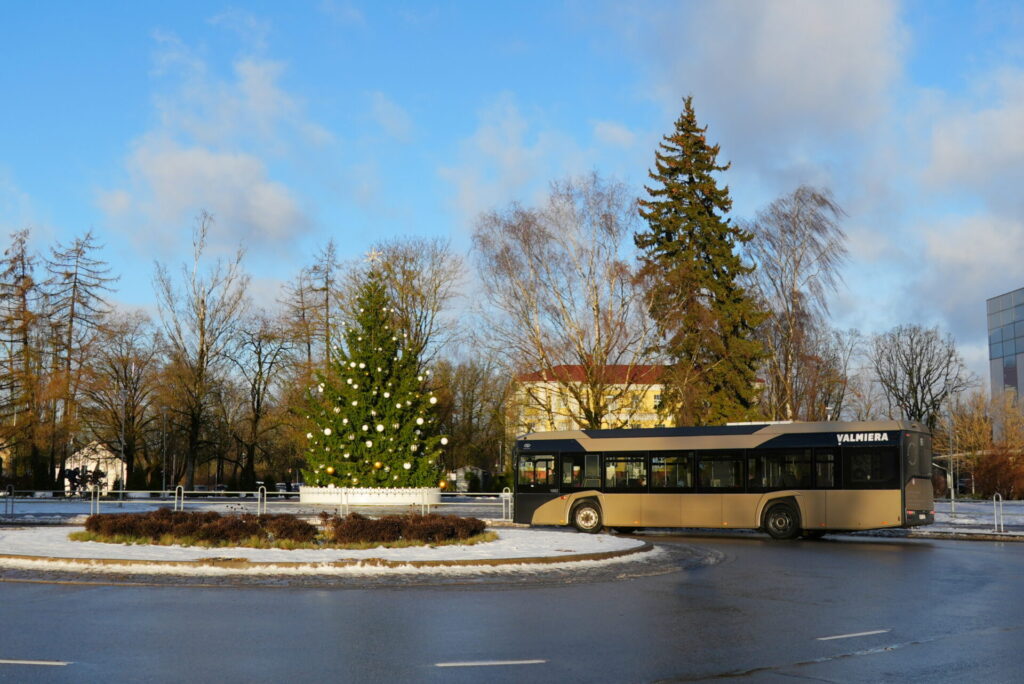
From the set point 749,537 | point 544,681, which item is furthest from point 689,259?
point 544,681

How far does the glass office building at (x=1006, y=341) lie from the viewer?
280ft

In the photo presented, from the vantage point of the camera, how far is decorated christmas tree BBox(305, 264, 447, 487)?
3991 centimetres

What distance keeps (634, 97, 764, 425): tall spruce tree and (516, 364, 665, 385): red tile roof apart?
3.03 feet

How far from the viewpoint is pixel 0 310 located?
5738 centimetres

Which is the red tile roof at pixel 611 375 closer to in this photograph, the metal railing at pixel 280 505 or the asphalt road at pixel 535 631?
the metal railing at pixel 280 505

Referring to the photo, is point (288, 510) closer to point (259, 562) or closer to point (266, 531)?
point (266, 531)

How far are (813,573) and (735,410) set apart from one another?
29788 millimetres

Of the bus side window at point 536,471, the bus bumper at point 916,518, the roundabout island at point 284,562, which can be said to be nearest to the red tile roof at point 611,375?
the bus side window at point 536,471

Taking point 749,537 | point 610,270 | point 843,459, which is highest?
point 610,270

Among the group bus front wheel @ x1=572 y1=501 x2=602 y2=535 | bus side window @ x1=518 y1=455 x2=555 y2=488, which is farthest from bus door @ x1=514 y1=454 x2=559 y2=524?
bus front wheel @ x1=572 y1=501 x2=602 y2=535

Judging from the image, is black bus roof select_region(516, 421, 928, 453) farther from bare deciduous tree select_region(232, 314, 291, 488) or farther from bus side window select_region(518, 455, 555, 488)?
bare deciduous tree select_region(232, 314, 291, 488)

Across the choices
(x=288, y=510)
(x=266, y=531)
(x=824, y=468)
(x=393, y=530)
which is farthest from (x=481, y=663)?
(x=288, y=510)

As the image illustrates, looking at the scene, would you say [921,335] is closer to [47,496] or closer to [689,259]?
[689,259]

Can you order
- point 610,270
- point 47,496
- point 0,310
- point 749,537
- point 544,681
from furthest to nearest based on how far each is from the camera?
point 0,310 → point 47,496 → point 610,270 → point 749,537 → point 544,681
